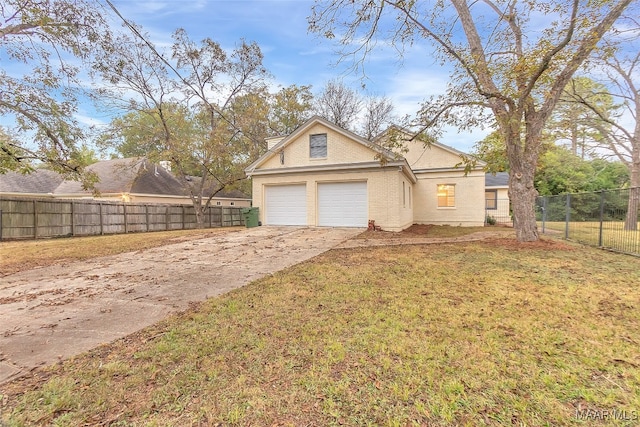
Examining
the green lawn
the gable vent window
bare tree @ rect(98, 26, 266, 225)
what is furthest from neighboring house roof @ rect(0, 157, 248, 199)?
the green lawn

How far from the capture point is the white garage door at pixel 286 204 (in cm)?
1455

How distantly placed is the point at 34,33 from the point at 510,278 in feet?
42.5

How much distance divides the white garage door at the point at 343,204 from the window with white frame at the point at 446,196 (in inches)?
283

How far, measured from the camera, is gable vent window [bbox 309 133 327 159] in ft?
47.0

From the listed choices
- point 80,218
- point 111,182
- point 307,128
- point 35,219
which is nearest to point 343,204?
point 307,128

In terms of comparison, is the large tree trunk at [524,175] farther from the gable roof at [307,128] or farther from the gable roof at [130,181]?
the gable roof at [130,181]

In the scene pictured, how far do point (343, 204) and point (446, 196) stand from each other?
7979mm

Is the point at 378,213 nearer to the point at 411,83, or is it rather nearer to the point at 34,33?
the point at 411,83

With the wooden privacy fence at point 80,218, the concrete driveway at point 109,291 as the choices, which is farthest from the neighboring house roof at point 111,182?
the concrete driveway at point 109,291

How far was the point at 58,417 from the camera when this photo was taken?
2057 millimetres

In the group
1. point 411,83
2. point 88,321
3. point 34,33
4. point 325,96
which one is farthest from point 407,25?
point 325,96

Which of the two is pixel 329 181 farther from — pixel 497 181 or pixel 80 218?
pixel 497 181

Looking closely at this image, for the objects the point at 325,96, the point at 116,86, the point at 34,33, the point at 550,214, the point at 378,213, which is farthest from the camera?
the point at 325,96

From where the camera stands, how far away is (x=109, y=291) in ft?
16.5
